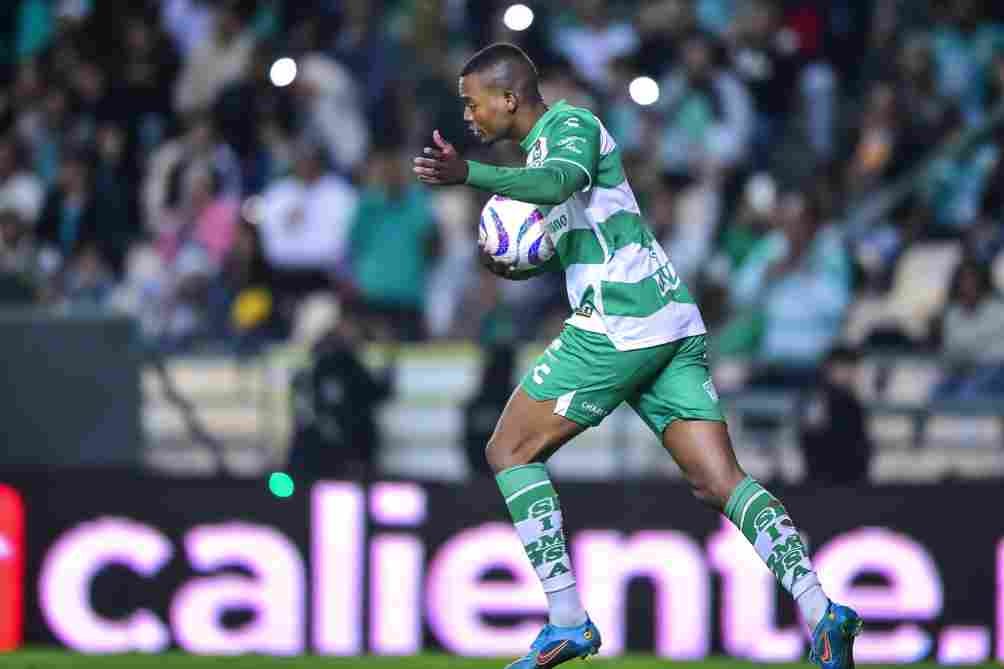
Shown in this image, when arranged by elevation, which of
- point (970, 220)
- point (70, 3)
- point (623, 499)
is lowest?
point (623, 499)

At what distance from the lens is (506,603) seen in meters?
9.62

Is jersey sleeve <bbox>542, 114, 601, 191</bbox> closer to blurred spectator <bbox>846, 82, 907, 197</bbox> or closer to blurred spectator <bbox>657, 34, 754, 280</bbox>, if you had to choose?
blurred spectator <bbox>657, 34, 754, 280</bbox>

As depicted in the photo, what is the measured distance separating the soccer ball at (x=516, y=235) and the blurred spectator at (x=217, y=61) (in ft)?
28.0

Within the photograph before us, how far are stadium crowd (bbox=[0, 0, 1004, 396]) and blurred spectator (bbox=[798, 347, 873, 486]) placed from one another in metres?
0.51

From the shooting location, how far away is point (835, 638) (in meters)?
6.16

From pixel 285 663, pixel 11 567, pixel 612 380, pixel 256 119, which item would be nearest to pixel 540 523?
pixel 612 380

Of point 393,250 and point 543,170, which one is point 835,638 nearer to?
point 543,170

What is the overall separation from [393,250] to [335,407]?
131 centimetres

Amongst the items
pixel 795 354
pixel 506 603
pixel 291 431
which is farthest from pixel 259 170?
pixel 506 603

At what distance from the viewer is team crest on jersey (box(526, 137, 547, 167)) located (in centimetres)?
632

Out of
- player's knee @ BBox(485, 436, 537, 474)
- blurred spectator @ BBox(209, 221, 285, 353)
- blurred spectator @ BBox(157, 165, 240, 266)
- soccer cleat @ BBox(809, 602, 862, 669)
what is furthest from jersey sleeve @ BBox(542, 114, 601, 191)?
blurred spectator @ BBox(157, 165, 240, 266)

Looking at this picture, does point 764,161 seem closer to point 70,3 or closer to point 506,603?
point 506,603

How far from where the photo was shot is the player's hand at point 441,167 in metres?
5.84

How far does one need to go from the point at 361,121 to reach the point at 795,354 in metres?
3.96
